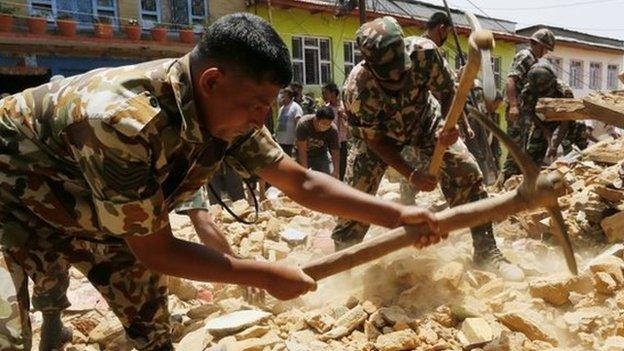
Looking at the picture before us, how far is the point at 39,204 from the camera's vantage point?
2.03 m

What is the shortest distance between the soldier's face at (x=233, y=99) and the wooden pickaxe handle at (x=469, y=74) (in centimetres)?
131

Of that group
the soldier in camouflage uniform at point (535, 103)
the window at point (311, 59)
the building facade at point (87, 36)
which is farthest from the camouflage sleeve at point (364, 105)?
the window at point (311, 59)

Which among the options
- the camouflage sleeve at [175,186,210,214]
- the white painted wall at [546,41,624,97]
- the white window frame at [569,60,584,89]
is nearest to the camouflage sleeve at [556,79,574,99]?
the camouflage sleeve at [175,186,210,214]

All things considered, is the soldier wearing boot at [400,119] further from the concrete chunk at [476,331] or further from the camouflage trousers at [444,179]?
the concrete chunk at [476,331]

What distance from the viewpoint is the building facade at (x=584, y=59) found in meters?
24.0

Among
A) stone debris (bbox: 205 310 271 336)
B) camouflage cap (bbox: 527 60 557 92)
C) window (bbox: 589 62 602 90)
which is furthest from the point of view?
window (bbox: 589 62 602 90)

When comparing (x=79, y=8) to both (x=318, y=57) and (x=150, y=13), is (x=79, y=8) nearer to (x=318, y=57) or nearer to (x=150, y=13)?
(x=150, y=13)

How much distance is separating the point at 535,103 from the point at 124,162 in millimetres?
5901

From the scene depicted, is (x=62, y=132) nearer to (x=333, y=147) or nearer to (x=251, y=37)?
(x=251, y=37)

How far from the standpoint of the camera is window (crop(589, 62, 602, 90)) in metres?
27.2

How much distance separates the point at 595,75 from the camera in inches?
1085

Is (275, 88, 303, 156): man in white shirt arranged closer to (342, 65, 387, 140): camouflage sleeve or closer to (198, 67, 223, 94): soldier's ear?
(342, 65, 387, 140): camouflage sleeve

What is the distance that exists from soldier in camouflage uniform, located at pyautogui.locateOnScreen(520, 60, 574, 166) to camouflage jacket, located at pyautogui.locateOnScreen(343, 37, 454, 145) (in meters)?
3.10

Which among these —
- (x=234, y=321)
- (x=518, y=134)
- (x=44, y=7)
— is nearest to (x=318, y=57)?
(x=44, y=7)
